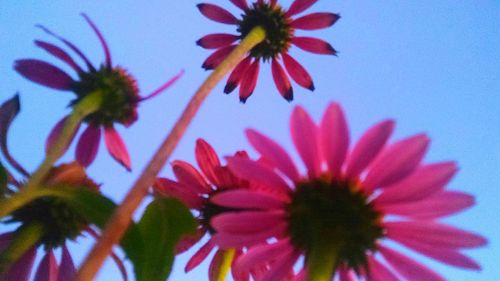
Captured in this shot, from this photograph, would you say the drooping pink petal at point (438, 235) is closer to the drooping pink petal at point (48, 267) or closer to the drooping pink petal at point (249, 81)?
the drooping pink petal at point (48, 267)

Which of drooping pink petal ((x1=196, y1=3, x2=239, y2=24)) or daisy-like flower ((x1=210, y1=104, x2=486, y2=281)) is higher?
drooping pink petal ((x1=196, y1=3, x2=239, y2=24))

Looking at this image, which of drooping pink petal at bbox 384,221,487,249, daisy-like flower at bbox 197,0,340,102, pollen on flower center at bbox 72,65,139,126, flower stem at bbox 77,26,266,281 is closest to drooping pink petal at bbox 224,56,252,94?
daisy-like flower at bbox 197,0,340,102

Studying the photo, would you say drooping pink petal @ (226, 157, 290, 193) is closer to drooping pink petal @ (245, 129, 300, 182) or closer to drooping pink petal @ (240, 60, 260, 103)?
drooping pink petal @ (245, 129, 300, 182)

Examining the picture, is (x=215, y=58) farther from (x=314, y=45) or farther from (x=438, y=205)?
(x=438, y=205)

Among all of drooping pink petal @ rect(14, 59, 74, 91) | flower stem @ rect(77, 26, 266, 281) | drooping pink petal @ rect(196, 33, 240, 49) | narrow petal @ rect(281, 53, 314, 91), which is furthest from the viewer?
drooping pink petal @ rect(196, 33, 240, 49)

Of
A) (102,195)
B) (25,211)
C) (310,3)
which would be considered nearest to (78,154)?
(25,211)

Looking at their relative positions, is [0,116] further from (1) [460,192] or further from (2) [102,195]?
(1) [460,192]
